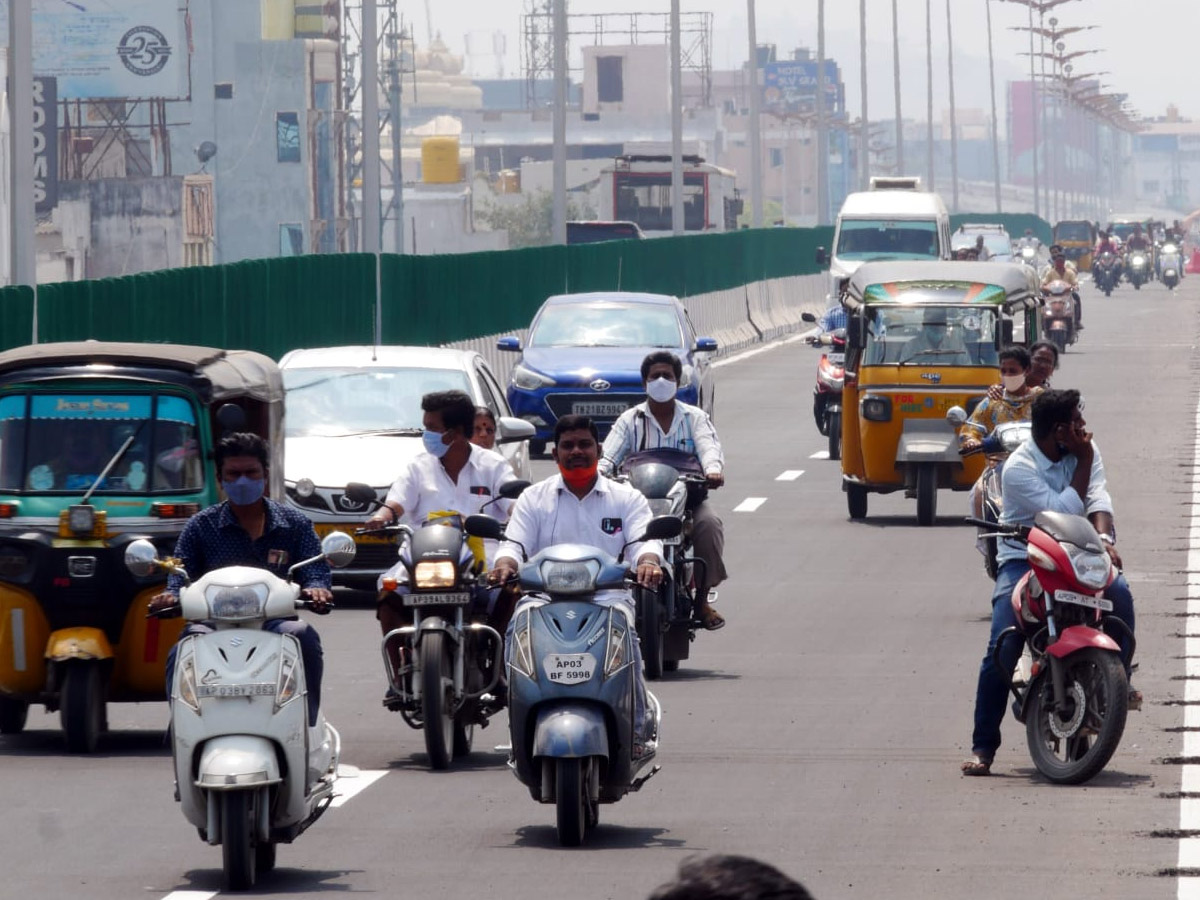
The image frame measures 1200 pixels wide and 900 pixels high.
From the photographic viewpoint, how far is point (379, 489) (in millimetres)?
17984

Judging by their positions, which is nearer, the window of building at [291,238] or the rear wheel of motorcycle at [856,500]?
the rear wheel of motorcycle at [856,500]

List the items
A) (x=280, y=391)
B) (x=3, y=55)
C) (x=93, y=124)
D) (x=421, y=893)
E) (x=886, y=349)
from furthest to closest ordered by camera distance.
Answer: (x=93, y=124)
(x=3, y=55)
(x=886, y=349)
(x=280, y=391)
(x=421, y=893)

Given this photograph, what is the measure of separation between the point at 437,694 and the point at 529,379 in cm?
1772

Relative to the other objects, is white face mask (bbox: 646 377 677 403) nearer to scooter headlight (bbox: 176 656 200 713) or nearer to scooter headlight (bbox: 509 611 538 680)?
scooter headlight (bbox: 509 611 538 680)

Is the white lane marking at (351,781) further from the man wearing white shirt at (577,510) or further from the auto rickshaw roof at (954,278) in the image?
the auto rickshaw roof at (954,278)

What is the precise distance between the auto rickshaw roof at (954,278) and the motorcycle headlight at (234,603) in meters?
15.1

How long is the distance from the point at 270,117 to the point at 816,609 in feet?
308

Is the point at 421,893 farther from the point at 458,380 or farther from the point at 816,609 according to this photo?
the point at 458,380

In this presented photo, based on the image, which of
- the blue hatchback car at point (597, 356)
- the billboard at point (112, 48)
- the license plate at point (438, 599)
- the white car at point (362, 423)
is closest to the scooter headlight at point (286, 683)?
the license plate at point (438, 599)

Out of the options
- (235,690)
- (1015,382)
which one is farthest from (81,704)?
(1015,382)

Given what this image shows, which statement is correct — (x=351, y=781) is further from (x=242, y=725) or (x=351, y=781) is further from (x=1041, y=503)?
(x=1041, y=503)

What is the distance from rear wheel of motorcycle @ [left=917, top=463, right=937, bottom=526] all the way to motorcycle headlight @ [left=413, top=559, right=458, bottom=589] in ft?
38.8

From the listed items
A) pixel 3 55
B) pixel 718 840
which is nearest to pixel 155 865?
pixel 718 840

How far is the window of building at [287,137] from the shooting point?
109312mm
